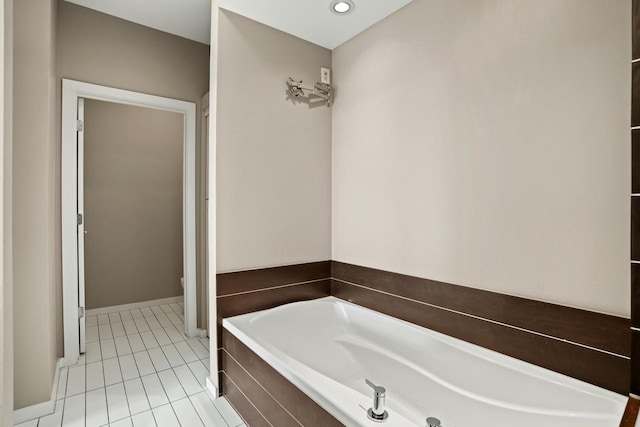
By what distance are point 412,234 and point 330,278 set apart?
2.87 feet

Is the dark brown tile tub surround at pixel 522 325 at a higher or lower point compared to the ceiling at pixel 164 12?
lower

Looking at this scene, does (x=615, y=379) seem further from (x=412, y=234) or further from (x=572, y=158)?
(x=412, y=234)

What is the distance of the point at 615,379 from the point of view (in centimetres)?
120

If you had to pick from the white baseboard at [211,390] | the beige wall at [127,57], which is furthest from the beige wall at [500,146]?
the beige wall at [127,57]

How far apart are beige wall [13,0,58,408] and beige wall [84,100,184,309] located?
1.77 meters

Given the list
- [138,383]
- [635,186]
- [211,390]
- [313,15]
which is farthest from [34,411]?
[635,186]

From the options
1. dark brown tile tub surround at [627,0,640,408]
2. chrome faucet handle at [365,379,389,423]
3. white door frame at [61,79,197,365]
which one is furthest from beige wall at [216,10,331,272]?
dark brown tile tub surround at [627,0,640,408]

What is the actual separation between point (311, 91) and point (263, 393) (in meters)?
1.99

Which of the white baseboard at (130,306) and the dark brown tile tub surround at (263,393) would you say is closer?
the dark brown tile tub surround at (263,393)

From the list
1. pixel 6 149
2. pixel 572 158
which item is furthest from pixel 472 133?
pixel 6 149

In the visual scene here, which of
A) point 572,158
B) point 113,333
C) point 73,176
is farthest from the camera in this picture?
point 113,333

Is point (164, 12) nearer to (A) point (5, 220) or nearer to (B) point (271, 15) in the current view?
(B) point (271, 15)

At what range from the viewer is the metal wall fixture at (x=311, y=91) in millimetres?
2301

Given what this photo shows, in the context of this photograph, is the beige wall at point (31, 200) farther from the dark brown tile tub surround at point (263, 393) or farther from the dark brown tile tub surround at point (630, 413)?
the dark brown tile tub surround at point (630, 413)
